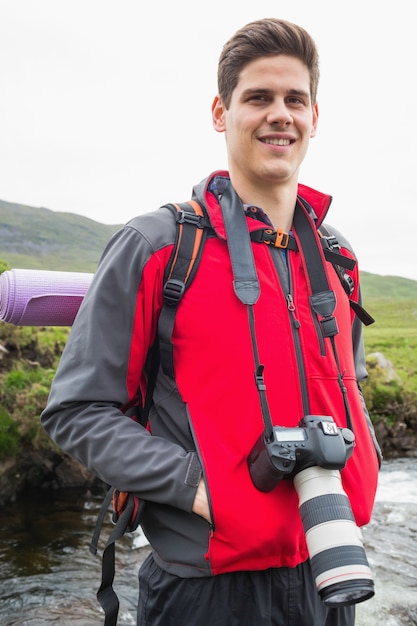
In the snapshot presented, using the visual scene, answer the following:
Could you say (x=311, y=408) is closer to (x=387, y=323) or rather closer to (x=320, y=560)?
(x=320, y=560)

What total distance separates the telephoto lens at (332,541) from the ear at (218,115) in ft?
7.09

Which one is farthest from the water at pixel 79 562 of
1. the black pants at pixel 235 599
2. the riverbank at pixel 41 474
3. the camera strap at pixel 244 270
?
the camera strap at pixel 244 270

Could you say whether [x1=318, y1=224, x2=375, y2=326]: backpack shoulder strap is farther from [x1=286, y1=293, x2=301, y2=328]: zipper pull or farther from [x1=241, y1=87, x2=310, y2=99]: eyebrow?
[x1=241, y1=87, x2=310, y2=99]: eyebrow

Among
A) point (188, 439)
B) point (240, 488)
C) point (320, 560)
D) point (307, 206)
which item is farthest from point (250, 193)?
point (320, 560)

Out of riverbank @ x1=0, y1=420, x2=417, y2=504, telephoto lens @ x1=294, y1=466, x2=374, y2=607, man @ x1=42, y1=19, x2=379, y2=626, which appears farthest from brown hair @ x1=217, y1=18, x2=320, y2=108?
riverbank @ x1=0, y1=420, x2=417, y2=504

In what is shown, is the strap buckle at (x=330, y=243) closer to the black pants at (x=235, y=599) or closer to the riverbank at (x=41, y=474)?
the black pants at (x=235, y=599)

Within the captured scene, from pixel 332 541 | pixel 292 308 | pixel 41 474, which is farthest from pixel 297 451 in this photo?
pixel 41 474

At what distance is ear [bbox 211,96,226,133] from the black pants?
2.58 metres

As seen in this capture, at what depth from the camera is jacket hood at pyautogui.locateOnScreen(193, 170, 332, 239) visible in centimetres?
298

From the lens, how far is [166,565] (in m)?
2.71

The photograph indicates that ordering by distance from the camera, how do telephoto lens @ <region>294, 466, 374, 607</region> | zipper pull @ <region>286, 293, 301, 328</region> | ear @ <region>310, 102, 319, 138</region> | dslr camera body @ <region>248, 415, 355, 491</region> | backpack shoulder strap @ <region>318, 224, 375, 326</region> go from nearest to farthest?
telephoto lens @ <region>294, 466, 374, 607</region>
dslr camera body @ <region>248, 415, 355, 491</region>
zipper pull @ <region>286, 293, 301, 328</region>
backpack shoulder strap @ <region>318, 224, 375, 326</region>
ear @ <region>310, 102, 319, 138</region>

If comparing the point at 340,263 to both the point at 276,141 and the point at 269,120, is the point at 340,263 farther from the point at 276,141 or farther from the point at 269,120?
the point at 269,120

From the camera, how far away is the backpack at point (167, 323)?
2.77 metres

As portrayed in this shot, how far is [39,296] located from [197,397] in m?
1.13
